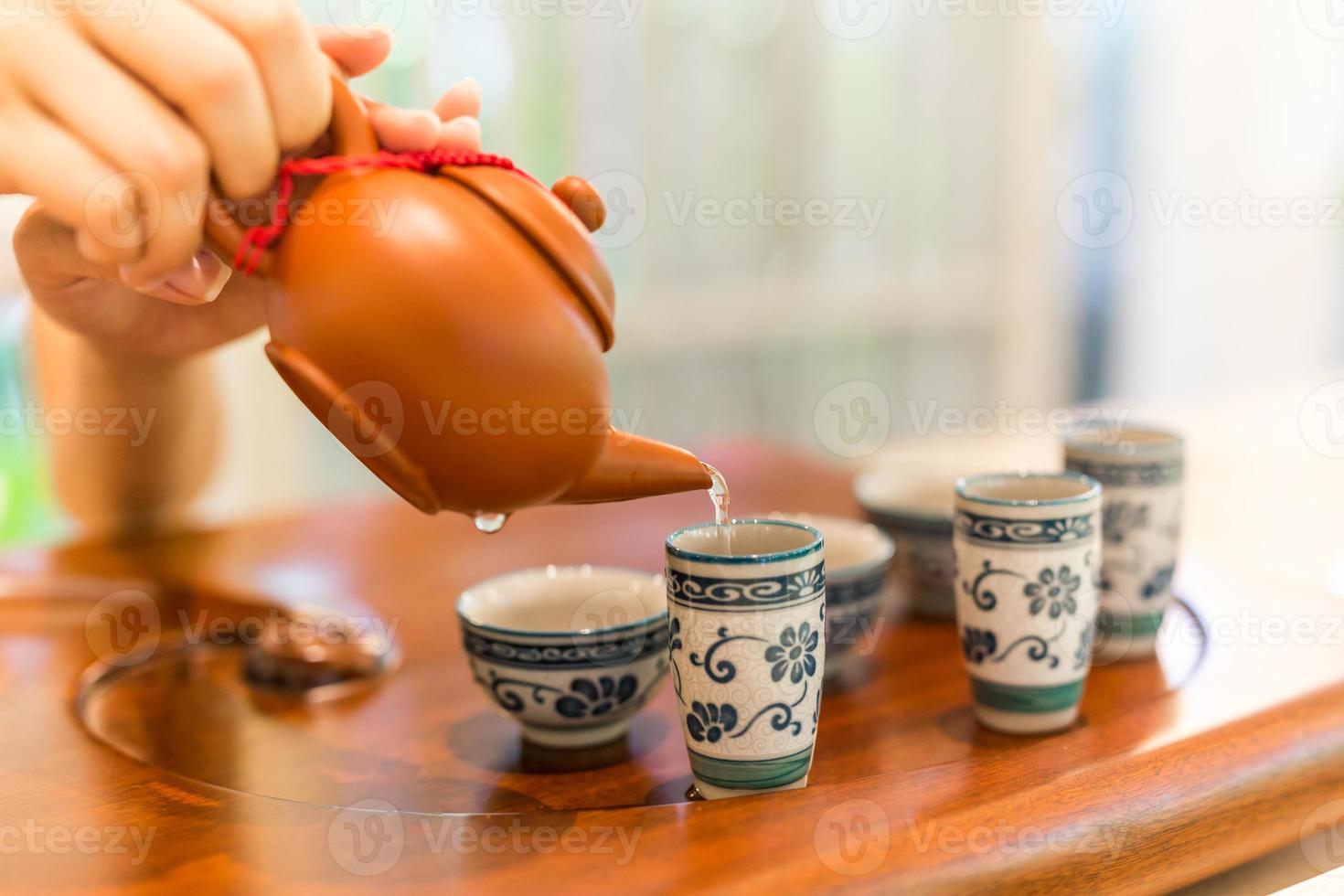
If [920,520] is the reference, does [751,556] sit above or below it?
above

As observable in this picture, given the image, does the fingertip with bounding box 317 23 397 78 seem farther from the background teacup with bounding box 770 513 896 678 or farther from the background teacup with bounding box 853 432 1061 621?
the background teacup with bounding box 853 432 1061 621

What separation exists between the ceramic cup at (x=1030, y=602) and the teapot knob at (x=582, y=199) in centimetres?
33

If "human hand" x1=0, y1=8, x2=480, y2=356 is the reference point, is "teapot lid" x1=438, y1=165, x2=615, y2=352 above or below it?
below

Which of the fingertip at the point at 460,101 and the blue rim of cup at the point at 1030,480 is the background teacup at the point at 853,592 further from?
the fingertip at the point at 460,101

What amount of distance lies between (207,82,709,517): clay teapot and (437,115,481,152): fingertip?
59 millimetres

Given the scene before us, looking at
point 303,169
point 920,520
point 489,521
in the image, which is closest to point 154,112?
point 303,169

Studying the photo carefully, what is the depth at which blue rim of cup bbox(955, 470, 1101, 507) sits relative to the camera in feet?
2.64

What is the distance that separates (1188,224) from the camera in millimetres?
3623

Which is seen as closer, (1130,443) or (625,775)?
(625,775)

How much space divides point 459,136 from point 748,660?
13.9 inches

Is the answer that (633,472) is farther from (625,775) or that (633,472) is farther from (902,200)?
(902,200)

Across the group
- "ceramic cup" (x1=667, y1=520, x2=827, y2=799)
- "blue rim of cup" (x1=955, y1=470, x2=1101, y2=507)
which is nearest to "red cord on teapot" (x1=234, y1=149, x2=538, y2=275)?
"ceramic cup" (x1=667, y1=520, x2=827, y2=799)

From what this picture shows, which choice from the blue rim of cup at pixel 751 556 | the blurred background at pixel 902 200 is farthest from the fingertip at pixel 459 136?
the blurred background at pixel 902 200

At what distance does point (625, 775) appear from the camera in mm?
793
